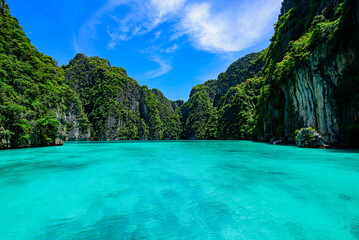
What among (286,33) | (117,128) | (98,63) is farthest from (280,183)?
(98,63)

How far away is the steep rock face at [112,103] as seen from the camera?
316 feet

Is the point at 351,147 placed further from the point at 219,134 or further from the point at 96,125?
the point at 96,125

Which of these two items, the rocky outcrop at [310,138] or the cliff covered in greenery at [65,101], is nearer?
the rocky outcrop at [310,138]

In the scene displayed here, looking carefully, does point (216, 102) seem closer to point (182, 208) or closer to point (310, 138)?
point (310, 138)

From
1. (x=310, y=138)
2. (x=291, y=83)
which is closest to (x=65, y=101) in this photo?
(x=291, y=83)

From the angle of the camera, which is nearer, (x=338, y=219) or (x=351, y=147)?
(x=338, y=219)

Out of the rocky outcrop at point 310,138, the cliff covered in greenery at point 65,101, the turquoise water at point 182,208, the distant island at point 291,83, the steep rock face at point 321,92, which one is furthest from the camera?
the cliff covered in greenery at point 65,101

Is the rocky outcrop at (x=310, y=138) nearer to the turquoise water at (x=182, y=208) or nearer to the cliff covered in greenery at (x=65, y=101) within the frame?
the turquoise water at (x=182, y=208)

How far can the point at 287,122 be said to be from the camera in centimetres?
3197

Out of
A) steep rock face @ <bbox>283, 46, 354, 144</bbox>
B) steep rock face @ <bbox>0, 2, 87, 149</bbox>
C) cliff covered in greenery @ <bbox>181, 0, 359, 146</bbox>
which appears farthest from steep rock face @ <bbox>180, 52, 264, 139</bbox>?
steep rock face @ <bbox>0, 2, 87, 149</bbox>

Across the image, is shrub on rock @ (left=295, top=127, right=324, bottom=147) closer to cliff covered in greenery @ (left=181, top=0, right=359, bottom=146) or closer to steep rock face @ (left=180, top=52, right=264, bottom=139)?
cliff covered in greenery @ (left=181, top=0, right=359, bottom=146)

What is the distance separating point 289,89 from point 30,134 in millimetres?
43285

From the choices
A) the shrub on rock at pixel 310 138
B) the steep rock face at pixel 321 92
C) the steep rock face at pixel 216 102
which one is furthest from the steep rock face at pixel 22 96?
the steep rock face at pixel 216 102

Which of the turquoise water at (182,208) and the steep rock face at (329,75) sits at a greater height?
the steep rock face at (329,75)
